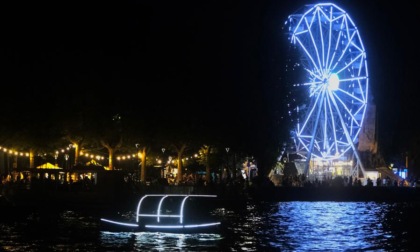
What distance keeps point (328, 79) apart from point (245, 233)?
4591 centimetres

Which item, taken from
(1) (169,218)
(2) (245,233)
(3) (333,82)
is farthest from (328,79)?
(1) (169,218)

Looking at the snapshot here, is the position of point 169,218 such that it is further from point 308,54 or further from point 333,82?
point 308,54

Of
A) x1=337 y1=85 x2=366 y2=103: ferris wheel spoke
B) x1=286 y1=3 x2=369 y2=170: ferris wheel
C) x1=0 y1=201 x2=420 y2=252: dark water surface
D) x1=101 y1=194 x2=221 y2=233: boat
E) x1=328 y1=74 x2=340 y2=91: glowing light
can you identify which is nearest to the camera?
x1=0 y1=201 x2=420 y2=252: dark water surface

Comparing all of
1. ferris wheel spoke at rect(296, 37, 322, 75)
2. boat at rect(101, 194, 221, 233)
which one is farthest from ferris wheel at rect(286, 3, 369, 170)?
boat at rect(101, 194, 221, 233)

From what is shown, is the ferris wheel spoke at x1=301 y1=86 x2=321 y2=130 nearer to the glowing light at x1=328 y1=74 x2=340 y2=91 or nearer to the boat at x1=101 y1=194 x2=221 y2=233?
the glowing light at x1=328 y1=74 x2=340 y2=91

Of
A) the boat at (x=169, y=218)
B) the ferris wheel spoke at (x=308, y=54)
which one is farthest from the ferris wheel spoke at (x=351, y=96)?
the boat at (x=169, y=218)

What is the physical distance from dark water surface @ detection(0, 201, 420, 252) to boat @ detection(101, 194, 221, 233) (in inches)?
16.4

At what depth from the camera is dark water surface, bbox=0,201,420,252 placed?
102 ft

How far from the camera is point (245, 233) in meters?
36.2

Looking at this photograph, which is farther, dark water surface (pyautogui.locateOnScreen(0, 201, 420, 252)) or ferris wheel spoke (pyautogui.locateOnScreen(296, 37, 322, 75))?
ferris wheel spoke (pyautogui.locateOnScreen(296, 37, 322, 75))

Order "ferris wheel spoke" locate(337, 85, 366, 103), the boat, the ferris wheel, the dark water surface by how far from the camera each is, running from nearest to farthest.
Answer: the dark water surface
the boat
the ferris wheel
"ferris wheel spoke" locate(337, 85, 366, 103)

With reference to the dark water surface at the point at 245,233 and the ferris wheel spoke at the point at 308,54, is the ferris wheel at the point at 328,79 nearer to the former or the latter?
the ferris wheel spoke at the point at 308,54

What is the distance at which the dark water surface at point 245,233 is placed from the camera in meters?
31.1

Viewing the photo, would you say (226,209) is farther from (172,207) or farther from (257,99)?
(257,99)
